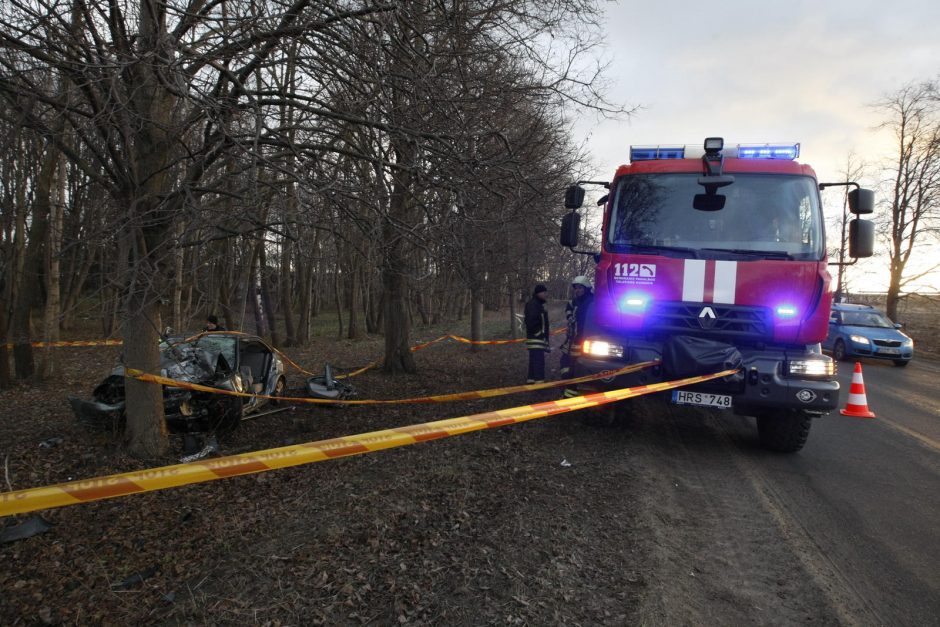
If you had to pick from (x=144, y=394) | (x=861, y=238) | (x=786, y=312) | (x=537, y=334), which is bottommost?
(x=144, y=394)

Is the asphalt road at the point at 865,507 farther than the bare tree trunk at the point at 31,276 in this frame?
No

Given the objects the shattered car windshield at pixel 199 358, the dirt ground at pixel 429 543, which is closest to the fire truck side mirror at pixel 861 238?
the dirt ground at pixel 429 543

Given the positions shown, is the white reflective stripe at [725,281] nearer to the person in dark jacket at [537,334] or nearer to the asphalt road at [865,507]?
the asphalt road at [865,507]

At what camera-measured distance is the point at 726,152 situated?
6.14 metres

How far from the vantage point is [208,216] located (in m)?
4.35

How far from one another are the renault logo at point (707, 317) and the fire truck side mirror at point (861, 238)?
6.18 feet

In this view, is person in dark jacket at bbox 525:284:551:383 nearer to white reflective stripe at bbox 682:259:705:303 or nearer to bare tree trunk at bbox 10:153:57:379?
white reflective stripe at bbox 682:259:705:303

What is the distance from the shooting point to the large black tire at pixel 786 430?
229 inches

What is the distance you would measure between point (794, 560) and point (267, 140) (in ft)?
16.9

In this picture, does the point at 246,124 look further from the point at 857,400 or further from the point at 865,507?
the point at 857,400

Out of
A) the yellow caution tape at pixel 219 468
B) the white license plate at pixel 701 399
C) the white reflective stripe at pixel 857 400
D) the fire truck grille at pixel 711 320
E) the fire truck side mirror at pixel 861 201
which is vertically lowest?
the white reflective stripe at pixel 857 400

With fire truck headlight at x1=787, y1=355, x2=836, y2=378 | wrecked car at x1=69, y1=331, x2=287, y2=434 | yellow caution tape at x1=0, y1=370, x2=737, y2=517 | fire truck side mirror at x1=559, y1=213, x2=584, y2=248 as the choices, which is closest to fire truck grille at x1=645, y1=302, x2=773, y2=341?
fire truck headlight at x1=787, y1=355, x2=836, y2=378

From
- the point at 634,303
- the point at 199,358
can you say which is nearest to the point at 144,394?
the point at 199,358

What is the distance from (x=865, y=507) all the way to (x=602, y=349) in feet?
8.80
